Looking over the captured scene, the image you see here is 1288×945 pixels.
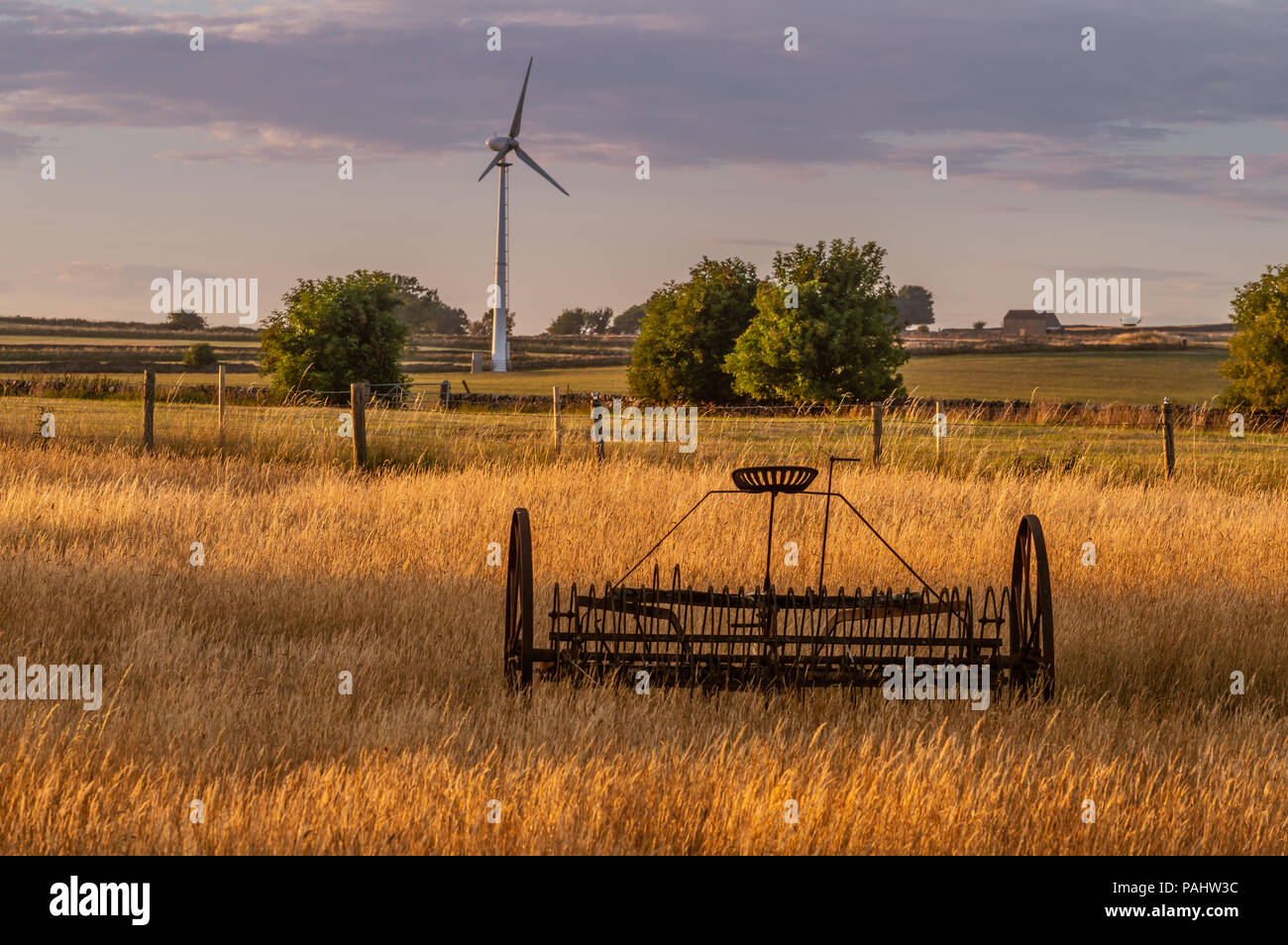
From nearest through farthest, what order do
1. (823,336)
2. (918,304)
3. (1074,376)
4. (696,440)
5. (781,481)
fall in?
(781,481) < (696,440) < (823,336) < (1074,376) < (918,304)

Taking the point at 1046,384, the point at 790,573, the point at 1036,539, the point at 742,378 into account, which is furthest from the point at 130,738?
the point at 1046,384

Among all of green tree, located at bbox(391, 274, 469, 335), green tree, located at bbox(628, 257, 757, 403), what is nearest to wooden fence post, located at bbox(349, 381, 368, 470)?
green tree, located at bbox(628, 257, 757, 403)

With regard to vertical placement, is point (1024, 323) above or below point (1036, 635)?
above

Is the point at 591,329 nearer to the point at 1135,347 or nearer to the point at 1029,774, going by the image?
the point at 1135,347

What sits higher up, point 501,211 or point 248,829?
point 501,211

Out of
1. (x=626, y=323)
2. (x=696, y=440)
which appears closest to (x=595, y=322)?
(x=626, y=323)

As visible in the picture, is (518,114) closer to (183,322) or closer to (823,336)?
(823,336)

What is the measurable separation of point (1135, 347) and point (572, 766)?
104125 millimetres

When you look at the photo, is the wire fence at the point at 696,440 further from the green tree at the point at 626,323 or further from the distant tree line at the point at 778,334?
the green tree at the point at 626,323

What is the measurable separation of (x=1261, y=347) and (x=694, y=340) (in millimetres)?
28570

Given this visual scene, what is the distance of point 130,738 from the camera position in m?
6.05

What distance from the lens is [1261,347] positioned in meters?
57.9

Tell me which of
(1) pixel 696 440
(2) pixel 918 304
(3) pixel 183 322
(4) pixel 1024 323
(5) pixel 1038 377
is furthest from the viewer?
(2) pixel 918 304

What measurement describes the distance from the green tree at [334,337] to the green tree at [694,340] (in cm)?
1356
